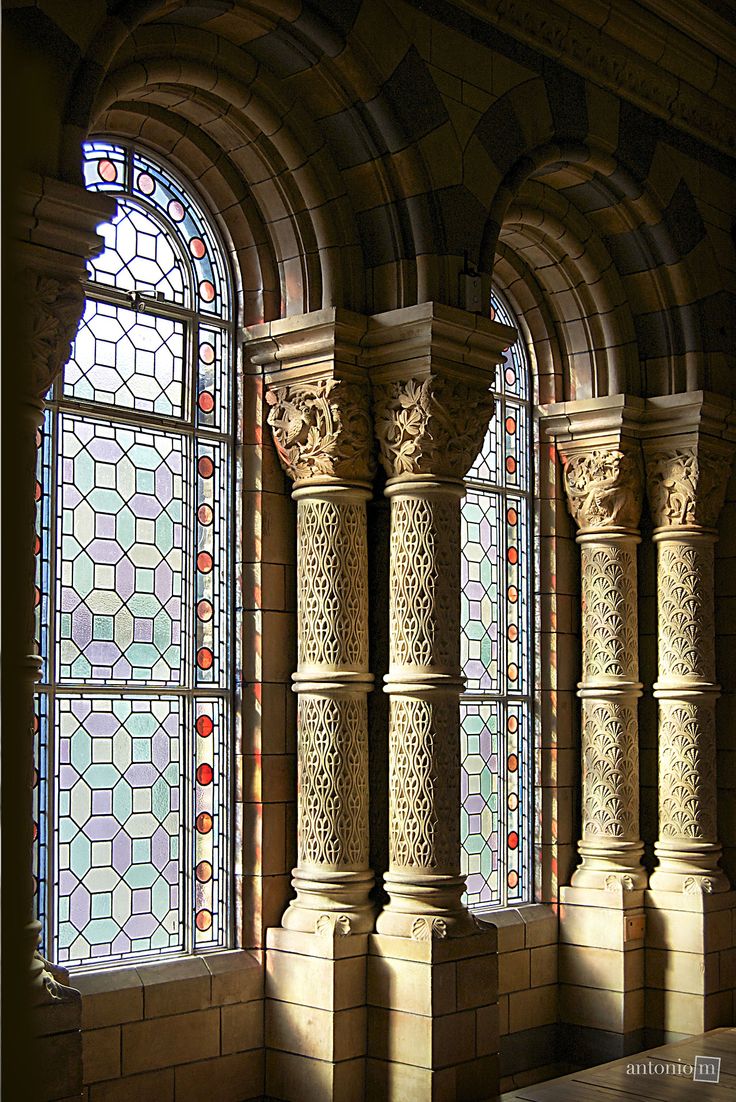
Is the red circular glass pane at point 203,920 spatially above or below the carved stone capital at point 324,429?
below

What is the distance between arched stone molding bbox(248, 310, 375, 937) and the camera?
14.5 ft

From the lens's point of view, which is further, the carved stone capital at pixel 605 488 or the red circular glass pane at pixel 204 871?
the carved stone capital at pixel 605 488

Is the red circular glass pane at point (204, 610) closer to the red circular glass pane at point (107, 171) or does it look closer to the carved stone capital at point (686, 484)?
the red circular glass pane at point (107, 171)

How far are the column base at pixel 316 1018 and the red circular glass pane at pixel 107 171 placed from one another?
8.88ft

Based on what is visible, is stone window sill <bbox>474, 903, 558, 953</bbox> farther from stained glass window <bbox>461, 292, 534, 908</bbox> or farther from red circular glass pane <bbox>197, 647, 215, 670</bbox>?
red circular glass pane <bbox>197, 647, 215, 670</bbox>

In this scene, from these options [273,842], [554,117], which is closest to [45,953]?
[273,842]

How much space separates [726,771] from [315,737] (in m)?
2.49

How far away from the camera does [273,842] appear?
178 inches

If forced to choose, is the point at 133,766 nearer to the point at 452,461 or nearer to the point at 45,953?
the point at 45,953

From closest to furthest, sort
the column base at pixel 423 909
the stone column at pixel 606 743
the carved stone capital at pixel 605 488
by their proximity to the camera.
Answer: the column base at pixel 423 909, the stone column at pixel 606 743, the carved stone capital at pixel 605 488

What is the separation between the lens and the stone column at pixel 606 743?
5539mm

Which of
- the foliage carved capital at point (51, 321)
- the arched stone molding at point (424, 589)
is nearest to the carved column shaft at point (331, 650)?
the arched stone molding at point (424, 589)

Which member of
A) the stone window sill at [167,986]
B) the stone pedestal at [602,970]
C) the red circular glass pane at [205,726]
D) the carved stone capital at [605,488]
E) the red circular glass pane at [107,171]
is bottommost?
the stone pedestal at [602,970]

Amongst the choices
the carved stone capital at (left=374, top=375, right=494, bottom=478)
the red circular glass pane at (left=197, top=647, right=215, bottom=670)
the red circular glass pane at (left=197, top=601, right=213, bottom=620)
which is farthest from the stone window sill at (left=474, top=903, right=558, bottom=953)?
the carved stone capital at (left=374, top=375, right=494, bottom=478)
